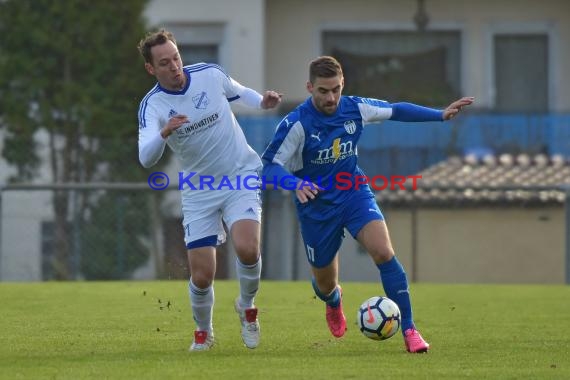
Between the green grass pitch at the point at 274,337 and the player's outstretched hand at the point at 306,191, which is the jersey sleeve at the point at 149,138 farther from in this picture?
the green grass pitch at the point at 274,337

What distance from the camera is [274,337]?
10.9 meters

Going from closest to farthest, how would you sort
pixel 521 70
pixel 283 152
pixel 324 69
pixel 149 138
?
1. pixel 149 138
2. pixel 324 69
3. pixel 283 152
4. pixel 521 70

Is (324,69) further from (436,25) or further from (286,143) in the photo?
(436,25)

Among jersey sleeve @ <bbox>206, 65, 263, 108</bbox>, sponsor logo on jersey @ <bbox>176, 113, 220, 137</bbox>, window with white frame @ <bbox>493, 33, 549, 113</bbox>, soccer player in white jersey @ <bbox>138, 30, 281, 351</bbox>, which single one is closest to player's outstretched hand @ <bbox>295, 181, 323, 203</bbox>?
soccer player in white jersey @ <bbox>138, 30, 281, 351</bbox>

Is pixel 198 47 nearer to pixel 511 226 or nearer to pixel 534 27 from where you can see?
pixel 534 27

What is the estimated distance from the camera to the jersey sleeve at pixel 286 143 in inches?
392

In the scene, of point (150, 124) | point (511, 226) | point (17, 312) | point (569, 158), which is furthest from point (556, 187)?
point (150, 124)

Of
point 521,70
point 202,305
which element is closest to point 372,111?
point 202,305

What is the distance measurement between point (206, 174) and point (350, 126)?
40.2 inches

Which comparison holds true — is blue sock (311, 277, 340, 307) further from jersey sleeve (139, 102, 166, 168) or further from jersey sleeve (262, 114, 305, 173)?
jersey sleeve (139, 102, 166, 168)

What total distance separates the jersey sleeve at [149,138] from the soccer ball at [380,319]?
1.67 metres

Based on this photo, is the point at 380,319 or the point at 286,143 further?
the point at 286,143

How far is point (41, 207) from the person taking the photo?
820 inches

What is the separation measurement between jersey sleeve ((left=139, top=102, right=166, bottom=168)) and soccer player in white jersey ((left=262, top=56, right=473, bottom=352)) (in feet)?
2.53
